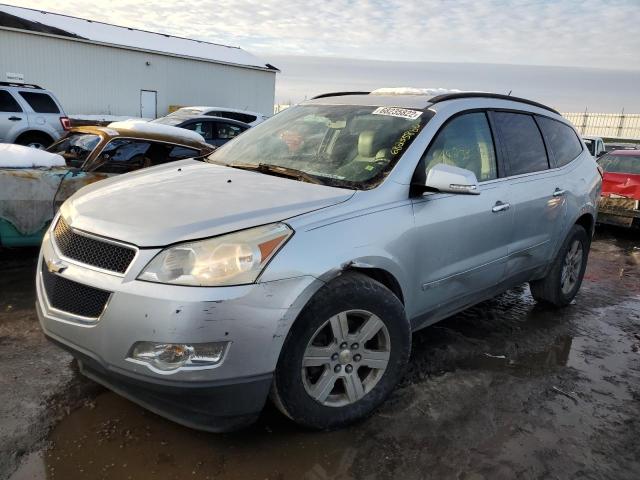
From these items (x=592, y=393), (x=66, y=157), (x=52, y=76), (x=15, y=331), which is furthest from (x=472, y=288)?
(x=52, y=76)

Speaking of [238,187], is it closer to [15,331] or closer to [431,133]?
[431,133]

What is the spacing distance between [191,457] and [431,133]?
2225 mm

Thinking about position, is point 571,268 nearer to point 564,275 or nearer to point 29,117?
point 564,275

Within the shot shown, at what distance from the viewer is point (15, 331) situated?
12.5 feet

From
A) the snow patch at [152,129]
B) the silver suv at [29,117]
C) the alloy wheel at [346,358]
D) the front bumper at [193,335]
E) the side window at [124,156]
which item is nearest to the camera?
the front bumper at [193,335]

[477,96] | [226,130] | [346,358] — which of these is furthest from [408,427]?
[226,130]

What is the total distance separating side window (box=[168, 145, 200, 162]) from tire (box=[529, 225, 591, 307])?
4016 millimetres

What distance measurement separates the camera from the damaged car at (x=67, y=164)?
193 inches

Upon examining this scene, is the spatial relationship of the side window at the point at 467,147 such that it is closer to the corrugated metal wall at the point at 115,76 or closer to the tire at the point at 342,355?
the tire at the point at 342,355

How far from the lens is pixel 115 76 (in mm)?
25141

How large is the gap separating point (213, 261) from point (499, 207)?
217 cm

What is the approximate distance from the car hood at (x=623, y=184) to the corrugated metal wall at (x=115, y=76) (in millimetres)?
21459

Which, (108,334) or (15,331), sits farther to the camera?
(15,331)

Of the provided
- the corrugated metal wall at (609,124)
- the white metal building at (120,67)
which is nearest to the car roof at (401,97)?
the white metal building at (120,67)
